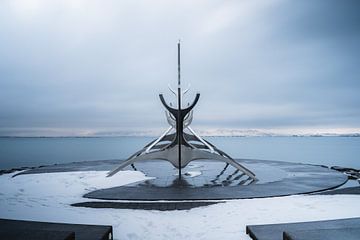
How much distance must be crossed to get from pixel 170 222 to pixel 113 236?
188cm

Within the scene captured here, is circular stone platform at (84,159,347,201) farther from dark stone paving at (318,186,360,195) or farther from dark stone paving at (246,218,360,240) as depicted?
dark stone paving at (246,218,360,240)

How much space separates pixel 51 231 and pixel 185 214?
4744 millimetres

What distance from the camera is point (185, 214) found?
10516 millimetres

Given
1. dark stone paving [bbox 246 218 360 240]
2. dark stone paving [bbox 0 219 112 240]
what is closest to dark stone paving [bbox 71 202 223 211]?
dark stone paving [bbox 0 219 112 240]

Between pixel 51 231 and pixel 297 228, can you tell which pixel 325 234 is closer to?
pixel 297 228

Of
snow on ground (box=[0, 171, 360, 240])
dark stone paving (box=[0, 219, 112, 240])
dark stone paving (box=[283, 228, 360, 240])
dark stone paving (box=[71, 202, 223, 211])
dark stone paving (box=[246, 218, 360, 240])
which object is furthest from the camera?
dark stone paving (box=[71, 202, 223, 211])

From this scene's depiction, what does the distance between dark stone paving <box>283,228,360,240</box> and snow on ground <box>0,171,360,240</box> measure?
1829 millimetres

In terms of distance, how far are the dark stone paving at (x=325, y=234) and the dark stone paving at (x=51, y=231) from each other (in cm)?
415

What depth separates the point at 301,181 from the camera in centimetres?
1733

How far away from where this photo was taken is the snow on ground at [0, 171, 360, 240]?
8.79 m

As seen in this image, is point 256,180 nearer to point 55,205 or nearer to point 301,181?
point 301,181

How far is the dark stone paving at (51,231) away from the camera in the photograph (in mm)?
6559

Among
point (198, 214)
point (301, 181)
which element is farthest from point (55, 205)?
point (301, 181)

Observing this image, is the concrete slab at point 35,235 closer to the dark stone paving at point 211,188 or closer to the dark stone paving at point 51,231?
the dark stone paving at point 51,231
